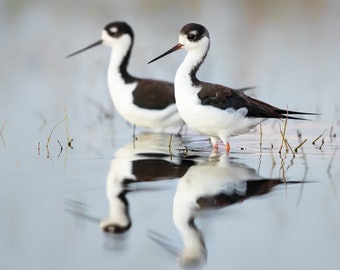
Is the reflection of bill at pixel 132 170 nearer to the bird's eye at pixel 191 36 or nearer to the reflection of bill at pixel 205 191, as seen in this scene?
the reflection of bill at pixel 205 191

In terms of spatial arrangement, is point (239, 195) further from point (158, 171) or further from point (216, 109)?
point (216, 109)

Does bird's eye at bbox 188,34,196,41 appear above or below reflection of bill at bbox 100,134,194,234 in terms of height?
above

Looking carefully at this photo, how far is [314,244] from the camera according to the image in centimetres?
488

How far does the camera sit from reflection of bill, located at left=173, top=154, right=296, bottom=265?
4922mm

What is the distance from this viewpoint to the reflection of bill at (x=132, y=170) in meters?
5.43

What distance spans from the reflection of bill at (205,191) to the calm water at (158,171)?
0.04 feet

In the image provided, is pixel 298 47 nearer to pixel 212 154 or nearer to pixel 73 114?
pixel 73 114

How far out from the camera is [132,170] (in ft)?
23.0

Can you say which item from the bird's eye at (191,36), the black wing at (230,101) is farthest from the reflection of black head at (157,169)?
the bird's eye at (191,36)

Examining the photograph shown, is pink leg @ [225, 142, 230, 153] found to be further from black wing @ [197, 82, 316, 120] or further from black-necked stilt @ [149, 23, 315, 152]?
black wing @ [197, 82, 316, 120]

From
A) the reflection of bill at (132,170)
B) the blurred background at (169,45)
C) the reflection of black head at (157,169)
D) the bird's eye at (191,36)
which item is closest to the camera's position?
the reflection of bill at (132,170)

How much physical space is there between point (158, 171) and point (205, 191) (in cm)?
90

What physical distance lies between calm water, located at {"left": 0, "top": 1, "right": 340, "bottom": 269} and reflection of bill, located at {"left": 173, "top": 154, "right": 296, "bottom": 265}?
1 centimetres

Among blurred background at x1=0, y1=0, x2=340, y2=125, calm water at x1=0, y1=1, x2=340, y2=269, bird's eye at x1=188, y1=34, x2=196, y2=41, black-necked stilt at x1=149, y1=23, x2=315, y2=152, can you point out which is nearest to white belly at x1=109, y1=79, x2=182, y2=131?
calm water at x1=0, y1=1, x2=340, y2=269
